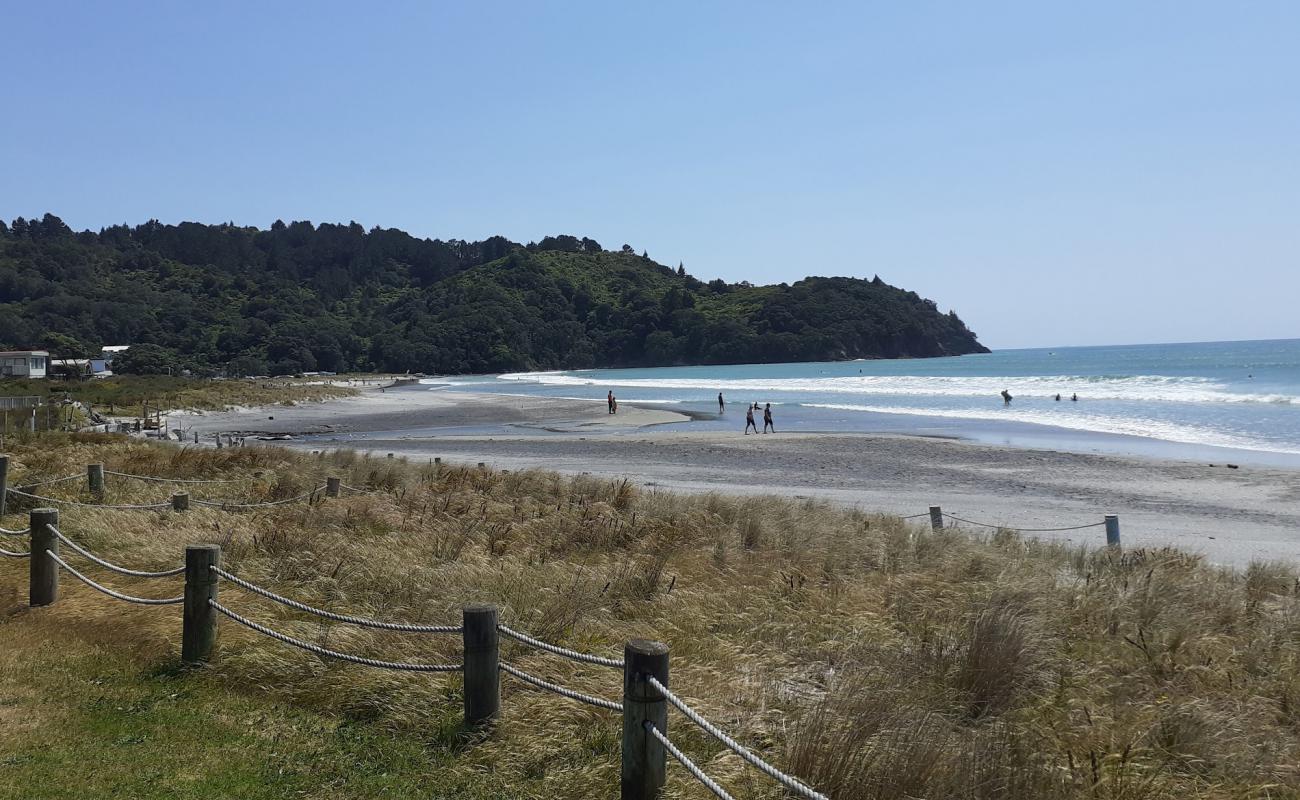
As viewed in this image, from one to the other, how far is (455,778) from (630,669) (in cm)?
143

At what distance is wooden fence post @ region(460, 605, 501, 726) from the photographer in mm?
5312

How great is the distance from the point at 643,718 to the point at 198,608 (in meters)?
4.19

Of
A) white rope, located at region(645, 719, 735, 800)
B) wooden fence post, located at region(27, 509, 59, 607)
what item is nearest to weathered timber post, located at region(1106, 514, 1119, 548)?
white rope, located at region(645, 719, 735, 800)

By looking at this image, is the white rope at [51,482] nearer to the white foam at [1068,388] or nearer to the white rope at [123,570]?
the white rope at [123,570]

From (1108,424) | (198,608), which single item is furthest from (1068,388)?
(198,608)

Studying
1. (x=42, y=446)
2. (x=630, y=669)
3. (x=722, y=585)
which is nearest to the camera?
(x=630, y=669)

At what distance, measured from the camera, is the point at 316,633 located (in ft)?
22.7

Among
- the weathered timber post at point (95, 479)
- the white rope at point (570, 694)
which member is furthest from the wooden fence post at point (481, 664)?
the weathered timber post at point (95, 479)

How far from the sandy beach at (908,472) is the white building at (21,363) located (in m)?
37.8

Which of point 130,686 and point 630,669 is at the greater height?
point 630,669

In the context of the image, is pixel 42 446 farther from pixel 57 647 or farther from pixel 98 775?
pixel 98 775

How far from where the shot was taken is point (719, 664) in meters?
6.32

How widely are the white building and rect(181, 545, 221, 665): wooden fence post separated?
81425 millimetres

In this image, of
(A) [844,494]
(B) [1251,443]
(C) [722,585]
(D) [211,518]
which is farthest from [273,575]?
(B) [1251,443]
